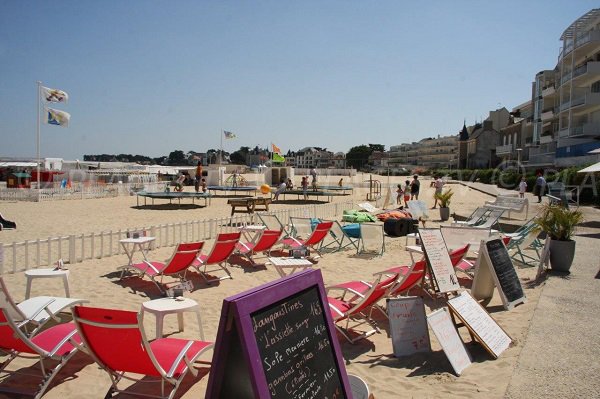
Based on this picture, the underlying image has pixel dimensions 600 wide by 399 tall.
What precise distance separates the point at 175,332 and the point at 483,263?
153 inches

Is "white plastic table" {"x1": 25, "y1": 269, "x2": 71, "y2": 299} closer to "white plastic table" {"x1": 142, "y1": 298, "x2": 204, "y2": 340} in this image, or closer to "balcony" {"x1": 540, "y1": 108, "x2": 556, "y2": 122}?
"white plastic table" {"x1": 142, "y1": 298, "x2": 204, "y2": 340}

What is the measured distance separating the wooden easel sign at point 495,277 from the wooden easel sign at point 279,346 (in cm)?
382

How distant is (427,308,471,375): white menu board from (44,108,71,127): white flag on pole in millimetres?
26667

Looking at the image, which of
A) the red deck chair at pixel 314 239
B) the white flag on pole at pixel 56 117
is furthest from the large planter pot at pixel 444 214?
the white flag on pole at pixel 56 117

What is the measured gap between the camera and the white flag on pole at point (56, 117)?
85.4 feet

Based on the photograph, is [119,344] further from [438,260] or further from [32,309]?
[438,260]

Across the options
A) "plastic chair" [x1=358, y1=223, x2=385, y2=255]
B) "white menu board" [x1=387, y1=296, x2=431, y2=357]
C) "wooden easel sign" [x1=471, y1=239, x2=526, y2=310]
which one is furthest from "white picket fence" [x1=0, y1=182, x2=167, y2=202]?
"white menu board" [x1=387, y1=296, x2=431, y2=357]

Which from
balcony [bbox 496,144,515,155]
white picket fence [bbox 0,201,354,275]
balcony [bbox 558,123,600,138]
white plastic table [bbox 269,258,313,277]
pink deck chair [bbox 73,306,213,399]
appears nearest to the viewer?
pink deck chair [bbox 73,306,213,399]

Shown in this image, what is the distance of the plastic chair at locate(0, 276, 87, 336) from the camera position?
4.07m

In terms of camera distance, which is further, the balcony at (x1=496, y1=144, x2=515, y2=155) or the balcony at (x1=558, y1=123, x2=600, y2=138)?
the balcony at (x1=496, y1=144, x2=515, y2=155)

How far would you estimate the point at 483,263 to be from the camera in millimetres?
6039

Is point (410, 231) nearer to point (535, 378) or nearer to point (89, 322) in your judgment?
point (535, 378)

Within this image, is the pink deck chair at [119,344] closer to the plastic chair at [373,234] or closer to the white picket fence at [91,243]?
the white picket fence at [91,243]

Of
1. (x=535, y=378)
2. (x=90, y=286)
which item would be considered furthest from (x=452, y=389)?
(x=90, y=286)
